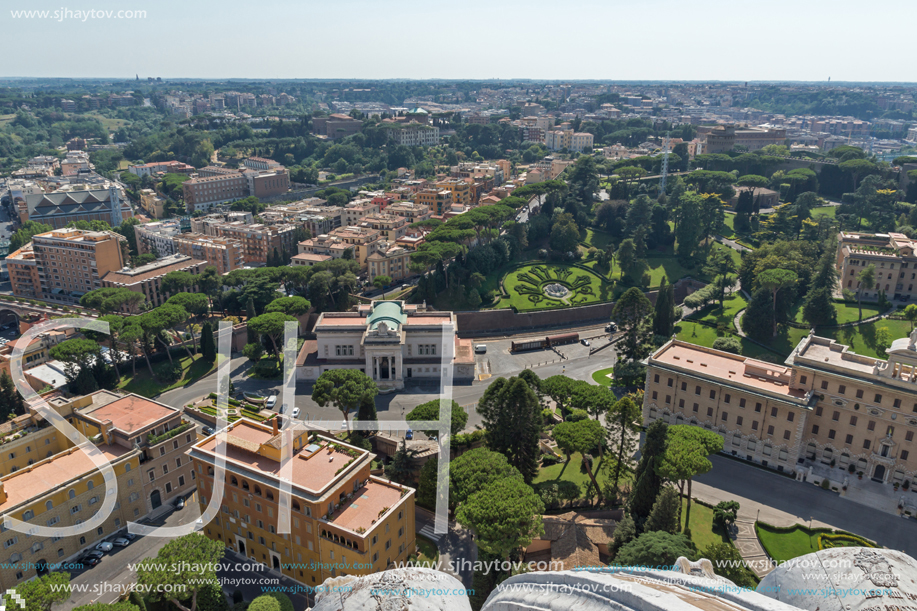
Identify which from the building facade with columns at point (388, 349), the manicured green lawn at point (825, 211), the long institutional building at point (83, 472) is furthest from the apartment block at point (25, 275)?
the manicured green lawn at point (825, 211)

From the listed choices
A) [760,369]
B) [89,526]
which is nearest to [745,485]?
[760,369]

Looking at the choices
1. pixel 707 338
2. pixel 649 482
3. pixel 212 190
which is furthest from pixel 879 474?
pixel 212 190

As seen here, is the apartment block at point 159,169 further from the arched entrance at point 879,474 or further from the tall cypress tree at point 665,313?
the arched entrance at point 879,474

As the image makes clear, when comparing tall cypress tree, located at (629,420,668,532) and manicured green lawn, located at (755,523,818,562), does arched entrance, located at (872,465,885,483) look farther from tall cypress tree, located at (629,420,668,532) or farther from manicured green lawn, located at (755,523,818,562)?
tall cypress tree, located at (629,420,668,532)

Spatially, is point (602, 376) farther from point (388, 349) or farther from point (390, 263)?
point (390, 263)

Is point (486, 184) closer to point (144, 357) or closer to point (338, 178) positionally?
point (338, 178)

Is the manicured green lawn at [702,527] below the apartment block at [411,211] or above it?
below

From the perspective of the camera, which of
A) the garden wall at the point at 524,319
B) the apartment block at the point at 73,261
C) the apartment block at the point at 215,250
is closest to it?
the garden wall at the point at 524,319
